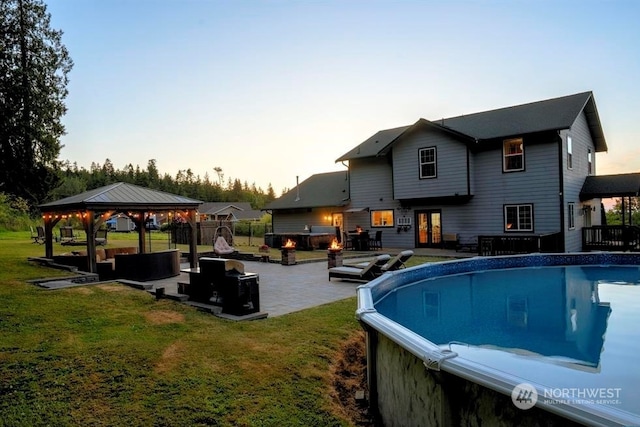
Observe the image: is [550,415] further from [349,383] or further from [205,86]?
[205,86]

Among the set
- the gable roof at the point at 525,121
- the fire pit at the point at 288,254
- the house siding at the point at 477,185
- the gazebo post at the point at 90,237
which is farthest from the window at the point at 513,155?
the gazebo post at the point at 90,237

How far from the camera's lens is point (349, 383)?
4.45m

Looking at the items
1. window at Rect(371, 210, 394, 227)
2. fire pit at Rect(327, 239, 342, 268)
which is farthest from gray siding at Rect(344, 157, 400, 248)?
fire pit at Rect(327, 239, 342, 268)

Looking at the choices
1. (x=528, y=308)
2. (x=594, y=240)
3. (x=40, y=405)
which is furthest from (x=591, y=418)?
(x=594, y=240)

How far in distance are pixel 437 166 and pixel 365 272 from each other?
1009 cm

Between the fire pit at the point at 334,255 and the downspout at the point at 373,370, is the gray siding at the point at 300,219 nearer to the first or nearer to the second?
the fire pit at the point at 334,255

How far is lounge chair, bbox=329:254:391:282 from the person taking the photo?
1019 centimetres

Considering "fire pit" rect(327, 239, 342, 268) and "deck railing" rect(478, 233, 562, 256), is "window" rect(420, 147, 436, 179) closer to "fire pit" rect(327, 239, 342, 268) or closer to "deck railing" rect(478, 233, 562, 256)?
"deck railing" rect(478, 233, 562, 256)

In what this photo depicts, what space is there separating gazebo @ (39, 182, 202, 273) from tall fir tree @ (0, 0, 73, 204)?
13.5 ft

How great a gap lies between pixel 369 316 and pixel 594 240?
62.2 ft

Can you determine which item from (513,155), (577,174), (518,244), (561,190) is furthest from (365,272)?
(577,174)

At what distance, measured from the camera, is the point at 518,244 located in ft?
48.2

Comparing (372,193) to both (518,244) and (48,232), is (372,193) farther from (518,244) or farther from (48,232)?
(48,232)

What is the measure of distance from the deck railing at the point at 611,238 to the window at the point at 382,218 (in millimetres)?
9163
